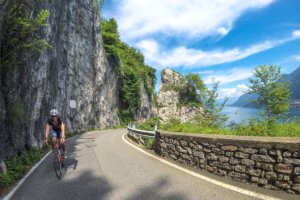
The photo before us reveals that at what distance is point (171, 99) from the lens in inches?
3413

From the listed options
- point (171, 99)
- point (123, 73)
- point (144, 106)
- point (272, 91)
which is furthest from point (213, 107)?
point (171, 99)

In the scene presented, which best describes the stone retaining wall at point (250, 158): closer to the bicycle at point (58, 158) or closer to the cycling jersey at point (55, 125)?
the bicycle at point (58, 158)

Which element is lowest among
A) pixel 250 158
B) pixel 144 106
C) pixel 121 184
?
pixel 121 184

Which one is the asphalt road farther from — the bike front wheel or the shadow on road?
the bike front wheel

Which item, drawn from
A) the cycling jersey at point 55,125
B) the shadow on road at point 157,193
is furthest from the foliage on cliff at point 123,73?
the shadow on road at point 157,193

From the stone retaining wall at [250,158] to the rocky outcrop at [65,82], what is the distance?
266 inches

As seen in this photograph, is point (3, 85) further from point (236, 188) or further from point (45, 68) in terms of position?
point (236, 188)

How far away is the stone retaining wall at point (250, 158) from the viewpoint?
4820 mm

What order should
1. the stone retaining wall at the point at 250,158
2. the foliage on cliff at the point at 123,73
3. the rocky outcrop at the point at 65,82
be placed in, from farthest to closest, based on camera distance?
1. the foliage on cliff at the point at 123,73
2. the rocky outcrop at the point at 65,82
3. the stone retaining wall at the point at 250,158

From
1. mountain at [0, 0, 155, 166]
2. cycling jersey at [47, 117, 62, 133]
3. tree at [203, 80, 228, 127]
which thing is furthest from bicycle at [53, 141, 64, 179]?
tree at [203, 80, 228, 127]

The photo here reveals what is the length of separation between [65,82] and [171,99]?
61264 millimetres

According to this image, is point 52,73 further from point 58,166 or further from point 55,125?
point 58,166

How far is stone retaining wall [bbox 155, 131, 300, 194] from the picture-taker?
4.82m

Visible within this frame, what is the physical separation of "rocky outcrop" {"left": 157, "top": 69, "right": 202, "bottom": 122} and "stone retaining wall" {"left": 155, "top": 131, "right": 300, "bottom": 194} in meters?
74.7
